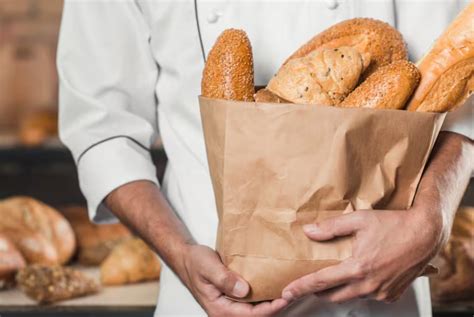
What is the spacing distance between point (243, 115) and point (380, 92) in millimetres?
145

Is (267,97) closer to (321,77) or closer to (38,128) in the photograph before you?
(321,77)

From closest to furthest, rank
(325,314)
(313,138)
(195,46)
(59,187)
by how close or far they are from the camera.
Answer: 1. (313,138)
2. (325,314)
3. (195,46)
4. (59,187)

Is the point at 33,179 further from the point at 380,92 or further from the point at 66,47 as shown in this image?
the point at 380,92

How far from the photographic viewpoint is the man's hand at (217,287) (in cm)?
94

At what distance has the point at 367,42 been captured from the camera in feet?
3.13

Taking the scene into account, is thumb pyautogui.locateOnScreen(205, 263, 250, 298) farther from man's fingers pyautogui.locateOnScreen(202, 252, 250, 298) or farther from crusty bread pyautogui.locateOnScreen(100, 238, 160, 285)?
crusty bread pyautogui.locateOnScreen(100, 238, 160, 285)

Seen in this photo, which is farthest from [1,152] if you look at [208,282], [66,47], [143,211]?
[208,282]

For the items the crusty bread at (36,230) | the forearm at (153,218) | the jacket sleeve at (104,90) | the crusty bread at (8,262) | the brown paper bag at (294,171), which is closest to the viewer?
the brown paper bag at (294,171)

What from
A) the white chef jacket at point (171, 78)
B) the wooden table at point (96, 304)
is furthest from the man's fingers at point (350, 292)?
the wooden table at point (96, 304)

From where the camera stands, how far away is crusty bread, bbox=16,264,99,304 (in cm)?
162

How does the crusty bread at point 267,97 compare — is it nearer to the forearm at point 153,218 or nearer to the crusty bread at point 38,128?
the forearm at point 153,218

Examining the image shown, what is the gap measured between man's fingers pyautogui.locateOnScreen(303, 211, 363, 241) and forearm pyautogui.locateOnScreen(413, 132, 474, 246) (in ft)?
0.30

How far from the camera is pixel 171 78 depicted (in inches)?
48.4

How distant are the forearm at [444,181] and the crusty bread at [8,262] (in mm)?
1006
